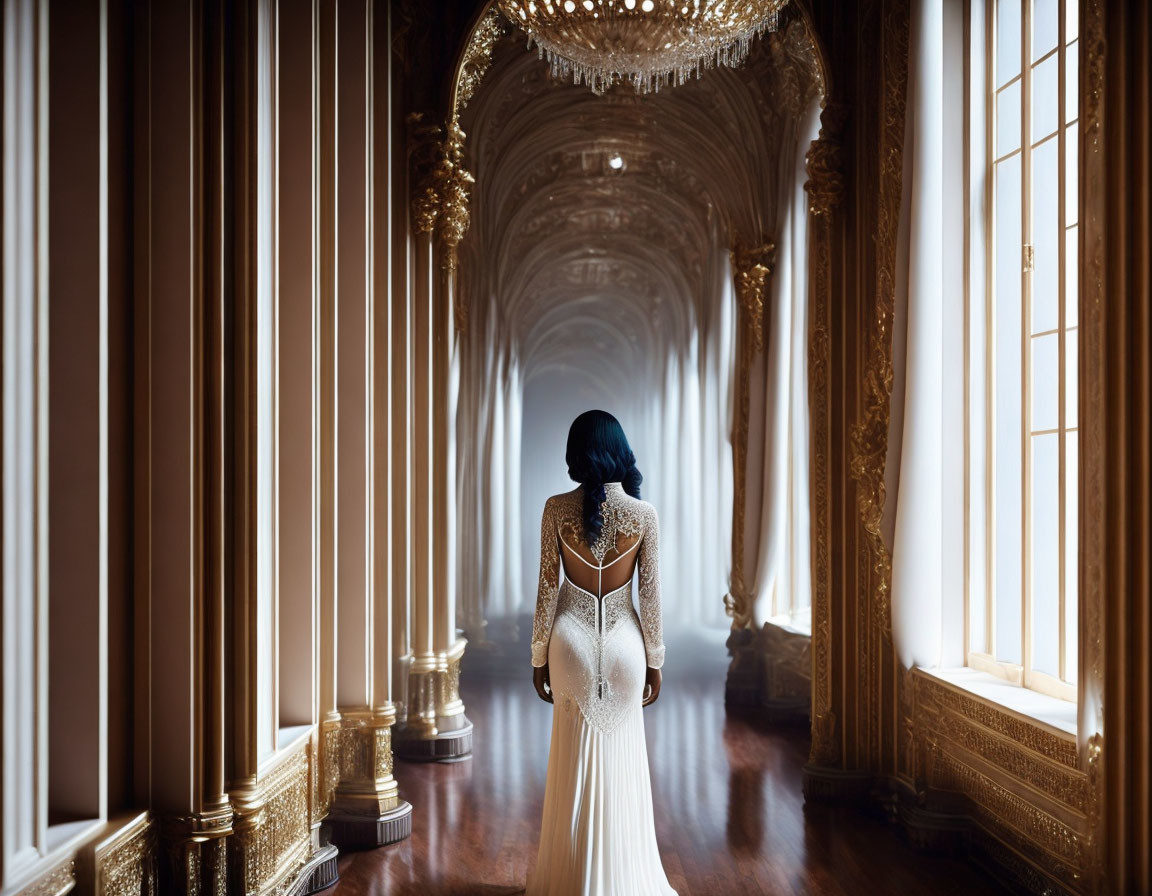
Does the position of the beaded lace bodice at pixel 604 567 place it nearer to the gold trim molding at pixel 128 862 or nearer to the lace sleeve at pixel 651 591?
the lace sleeve at pixel 651 591

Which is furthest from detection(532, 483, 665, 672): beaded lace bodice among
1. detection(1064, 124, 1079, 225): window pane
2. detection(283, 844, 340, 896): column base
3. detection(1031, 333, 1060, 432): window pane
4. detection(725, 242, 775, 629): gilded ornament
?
detection(725, 242, 775, 629): gilded ornament

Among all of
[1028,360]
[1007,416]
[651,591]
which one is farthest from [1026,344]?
[651,591]

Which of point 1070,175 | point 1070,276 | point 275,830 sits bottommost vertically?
point 275,830

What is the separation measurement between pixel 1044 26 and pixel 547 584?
3.24 m

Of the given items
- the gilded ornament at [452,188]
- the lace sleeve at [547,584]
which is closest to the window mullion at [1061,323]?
the lace sleeve at [547,584]

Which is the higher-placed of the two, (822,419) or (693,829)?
(822,419)

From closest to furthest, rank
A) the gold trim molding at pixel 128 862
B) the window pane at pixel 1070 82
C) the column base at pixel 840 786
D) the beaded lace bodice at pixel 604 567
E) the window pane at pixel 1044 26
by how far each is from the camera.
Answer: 1. the gold trim molding at pixel 128 862
2. the beaded lace bodice at pixel 604 567
3. the window pane at pixel 1070 82
4. the window pane at pixel 1044 26
5. the column base at pixel 840 786

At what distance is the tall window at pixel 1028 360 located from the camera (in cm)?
445

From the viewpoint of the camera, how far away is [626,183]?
1454 cm

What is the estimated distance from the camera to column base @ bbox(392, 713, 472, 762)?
24.2ft

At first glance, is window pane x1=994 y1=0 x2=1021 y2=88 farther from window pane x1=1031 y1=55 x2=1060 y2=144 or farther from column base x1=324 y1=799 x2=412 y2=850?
column base x1=324 y1=799 x2=412 y2=850

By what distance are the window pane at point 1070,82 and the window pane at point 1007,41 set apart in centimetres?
59

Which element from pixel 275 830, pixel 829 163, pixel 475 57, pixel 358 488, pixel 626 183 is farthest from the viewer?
pixel 626 183

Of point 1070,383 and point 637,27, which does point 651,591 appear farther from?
point 637,27
